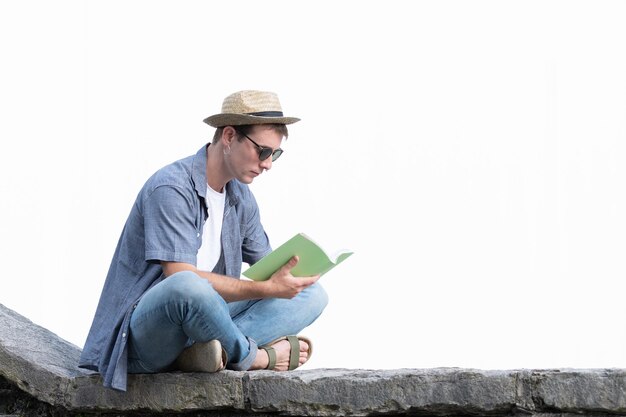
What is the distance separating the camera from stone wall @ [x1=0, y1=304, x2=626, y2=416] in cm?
374

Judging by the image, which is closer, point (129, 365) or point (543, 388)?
point (543, 388)

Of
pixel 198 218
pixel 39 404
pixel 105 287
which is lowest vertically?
pixel 39 404

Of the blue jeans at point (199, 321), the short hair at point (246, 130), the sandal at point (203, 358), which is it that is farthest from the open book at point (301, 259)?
the short hair at point (246, 130)

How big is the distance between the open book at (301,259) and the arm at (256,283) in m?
0.03

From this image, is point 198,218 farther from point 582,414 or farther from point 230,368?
point 582,414

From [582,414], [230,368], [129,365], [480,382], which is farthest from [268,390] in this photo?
[582,414]

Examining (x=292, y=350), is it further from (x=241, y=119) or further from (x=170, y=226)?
(x=241, y=119)

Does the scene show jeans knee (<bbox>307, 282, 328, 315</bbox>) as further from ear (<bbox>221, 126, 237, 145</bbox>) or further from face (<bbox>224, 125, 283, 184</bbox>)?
ear (<bbox>221, 126, 237, 145</bbox>)

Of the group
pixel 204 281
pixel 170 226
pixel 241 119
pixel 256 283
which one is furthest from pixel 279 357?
pixel 241 119

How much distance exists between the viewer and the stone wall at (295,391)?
12.3 ft

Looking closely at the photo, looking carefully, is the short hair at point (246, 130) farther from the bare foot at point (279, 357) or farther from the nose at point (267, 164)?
the bare foot at point (279, 357)

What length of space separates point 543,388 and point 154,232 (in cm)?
167

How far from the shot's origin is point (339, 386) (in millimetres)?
4184

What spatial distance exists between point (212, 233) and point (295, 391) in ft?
2.73
